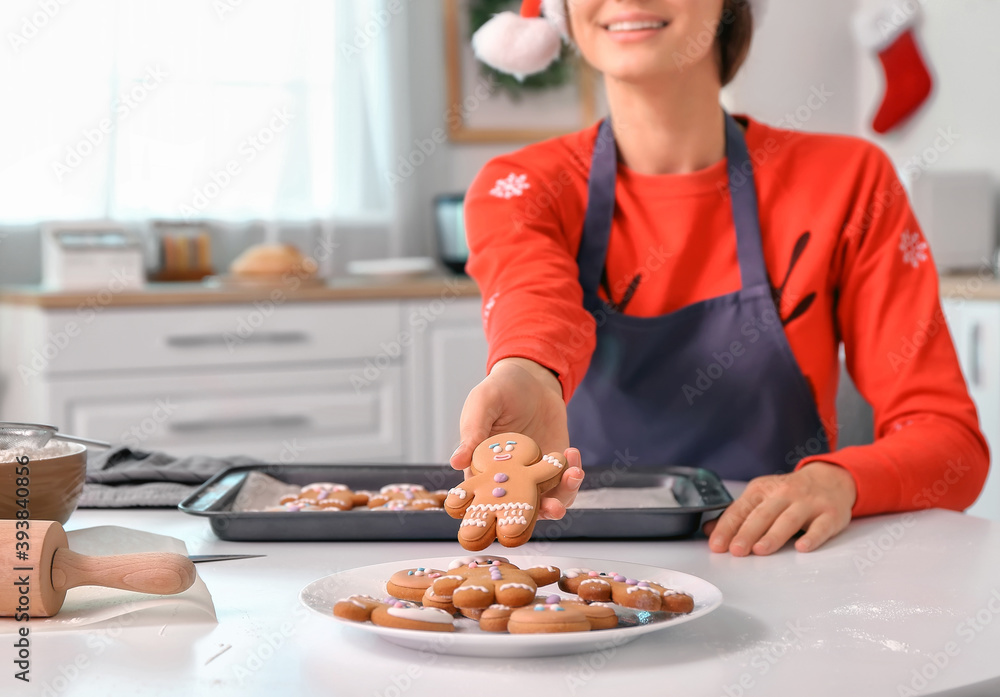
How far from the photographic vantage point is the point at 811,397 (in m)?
1.42

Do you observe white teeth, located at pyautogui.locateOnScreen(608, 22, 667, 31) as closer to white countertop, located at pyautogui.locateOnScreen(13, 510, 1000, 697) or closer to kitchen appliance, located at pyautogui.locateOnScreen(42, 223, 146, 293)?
white countertop, located at pyautogui.locateOnScreen(13, 510, 1000, 697)

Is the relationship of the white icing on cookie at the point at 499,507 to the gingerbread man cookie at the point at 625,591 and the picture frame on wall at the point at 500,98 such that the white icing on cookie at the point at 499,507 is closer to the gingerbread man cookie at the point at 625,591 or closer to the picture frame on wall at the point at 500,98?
the gingerbread man cookie at the point at 625,591

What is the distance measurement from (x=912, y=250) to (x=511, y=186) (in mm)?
524

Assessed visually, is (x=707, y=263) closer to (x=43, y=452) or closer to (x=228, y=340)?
(x=43, y=452)

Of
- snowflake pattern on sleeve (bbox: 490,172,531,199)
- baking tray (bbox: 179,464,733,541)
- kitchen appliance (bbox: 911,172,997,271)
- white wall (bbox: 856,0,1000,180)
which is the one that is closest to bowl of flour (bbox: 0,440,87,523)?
baking tray (bbox: 179,464,733,541)

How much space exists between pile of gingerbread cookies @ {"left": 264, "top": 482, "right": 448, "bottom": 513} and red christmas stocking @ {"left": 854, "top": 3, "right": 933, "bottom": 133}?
9.80 feet

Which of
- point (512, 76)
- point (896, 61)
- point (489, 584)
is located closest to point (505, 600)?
point (489, 584)

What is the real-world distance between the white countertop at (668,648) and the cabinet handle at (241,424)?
6.46ft

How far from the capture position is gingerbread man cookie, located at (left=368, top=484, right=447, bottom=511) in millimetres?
947

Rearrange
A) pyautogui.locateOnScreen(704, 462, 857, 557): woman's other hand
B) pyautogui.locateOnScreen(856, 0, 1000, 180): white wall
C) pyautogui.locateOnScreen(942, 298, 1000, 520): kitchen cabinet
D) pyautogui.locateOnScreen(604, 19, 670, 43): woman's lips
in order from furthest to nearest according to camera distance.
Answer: pyautogui.locateOnScreen(856, 0, 1000, 180): white wall, pyautogui.locateOnScreen(942, 298, 1000, 520): kitchen cabinet, pyautogui.locateOnScreen(604, 19, 670, 43): woman's lips, pyautogui.locateOnScreen(704, 462, 857, 557): woman's other hand

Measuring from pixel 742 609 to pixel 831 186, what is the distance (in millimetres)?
836

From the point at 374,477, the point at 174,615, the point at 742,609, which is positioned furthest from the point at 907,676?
the point at 374,477

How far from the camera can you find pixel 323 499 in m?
0.99

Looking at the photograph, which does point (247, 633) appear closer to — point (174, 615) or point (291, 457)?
point (174, 615)
